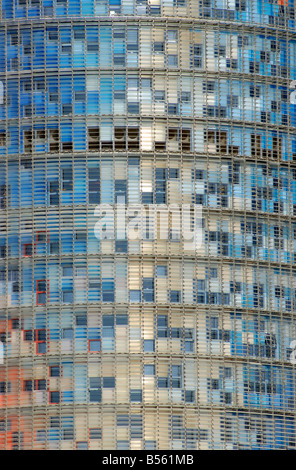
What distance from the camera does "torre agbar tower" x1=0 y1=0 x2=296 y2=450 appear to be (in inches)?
5015

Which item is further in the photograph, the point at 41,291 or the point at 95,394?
the point at 41,291

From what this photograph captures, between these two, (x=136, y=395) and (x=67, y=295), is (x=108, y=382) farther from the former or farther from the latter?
(x=67, y=295)

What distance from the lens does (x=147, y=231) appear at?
130m

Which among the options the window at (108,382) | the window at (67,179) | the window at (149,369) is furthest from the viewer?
the window at (67,179)

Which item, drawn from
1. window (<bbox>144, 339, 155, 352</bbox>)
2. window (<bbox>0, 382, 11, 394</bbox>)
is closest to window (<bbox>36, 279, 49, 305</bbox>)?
window (<bbox>0, 382, 11, 394</bbox>)

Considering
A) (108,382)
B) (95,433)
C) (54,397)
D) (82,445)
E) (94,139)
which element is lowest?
(82,445)

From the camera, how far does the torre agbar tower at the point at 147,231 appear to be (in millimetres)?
127375

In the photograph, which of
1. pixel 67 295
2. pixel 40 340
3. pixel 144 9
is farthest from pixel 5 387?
pixel 144 9

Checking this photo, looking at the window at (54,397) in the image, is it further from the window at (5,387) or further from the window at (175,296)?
the window at (175,296)

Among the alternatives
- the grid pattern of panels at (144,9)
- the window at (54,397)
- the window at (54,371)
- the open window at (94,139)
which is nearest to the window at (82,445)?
the window at (54,397)

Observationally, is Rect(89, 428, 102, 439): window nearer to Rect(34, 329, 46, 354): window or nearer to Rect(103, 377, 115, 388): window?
Rect(103, 377, 115, 388): window

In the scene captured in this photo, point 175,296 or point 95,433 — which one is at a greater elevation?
point 175,296

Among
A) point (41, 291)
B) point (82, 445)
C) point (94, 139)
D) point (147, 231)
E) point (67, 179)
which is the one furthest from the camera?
point (94, 139)
